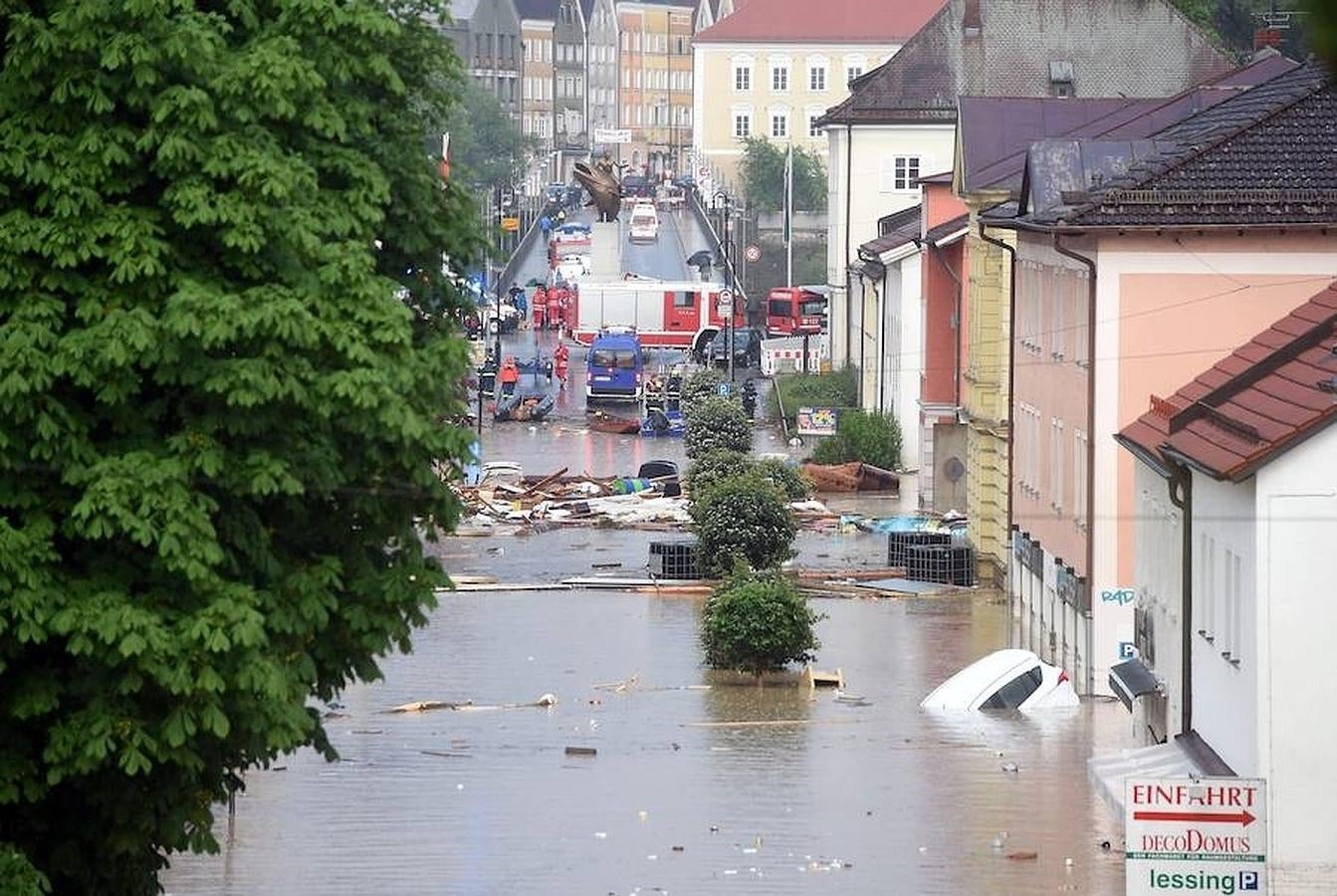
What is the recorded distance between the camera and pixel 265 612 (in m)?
15.1

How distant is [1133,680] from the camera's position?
23.6 meters

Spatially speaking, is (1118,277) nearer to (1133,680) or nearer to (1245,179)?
(1245,179)

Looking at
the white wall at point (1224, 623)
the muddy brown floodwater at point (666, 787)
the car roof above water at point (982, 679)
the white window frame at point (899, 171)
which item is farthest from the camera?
the white window frame at point (899, 171)

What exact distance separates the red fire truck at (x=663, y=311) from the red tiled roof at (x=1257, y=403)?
2512 inches

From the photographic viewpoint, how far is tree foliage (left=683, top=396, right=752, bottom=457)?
55.7 metres

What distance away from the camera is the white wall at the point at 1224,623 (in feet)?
62.9

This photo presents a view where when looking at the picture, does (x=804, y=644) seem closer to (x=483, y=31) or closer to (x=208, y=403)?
(x=208, y=403)

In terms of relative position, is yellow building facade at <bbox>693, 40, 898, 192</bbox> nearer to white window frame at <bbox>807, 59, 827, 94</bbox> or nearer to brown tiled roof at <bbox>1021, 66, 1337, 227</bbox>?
white window frame at <bbox>807, 59, 827, 94</bbox>

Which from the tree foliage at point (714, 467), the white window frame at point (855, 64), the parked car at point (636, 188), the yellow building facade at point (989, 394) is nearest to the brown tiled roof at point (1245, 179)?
the yellow building facade at point (989, 394)

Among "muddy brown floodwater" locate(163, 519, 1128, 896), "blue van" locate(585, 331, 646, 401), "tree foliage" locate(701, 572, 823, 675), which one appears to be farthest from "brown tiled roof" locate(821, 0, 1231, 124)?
"tree foliage" locate(701, 572, 823, 675)

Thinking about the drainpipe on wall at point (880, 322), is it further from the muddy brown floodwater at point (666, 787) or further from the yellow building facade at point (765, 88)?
the yellow building facade at point (765, 88)

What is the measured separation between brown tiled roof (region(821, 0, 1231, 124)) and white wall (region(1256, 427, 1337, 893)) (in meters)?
51.8

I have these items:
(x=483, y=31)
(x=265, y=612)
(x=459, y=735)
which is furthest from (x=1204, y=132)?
(x=483, y=31)

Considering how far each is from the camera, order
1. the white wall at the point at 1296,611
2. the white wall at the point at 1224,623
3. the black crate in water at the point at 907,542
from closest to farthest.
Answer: the white wall at the point at 1296,611
the white wall at the point at 1224,623
the black crate in water at the point at 907,542
